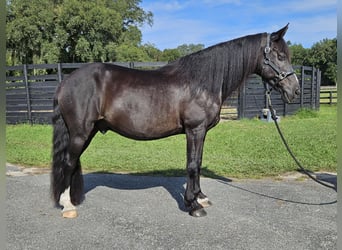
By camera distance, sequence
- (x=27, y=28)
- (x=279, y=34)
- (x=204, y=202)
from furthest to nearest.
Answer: (x=27, y=28) → (x=204, y=202) → (x=279, y=34)

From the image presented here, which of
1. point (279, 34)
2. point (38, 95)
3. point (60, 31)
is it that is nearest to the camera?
point (279, 34)

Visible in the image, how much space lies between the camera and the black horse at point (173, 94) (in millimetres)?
3779

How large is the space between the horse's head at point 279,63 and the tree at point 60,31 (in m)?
22.7

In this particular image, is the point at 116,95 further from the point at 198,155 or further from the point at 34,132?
the point at 34,132

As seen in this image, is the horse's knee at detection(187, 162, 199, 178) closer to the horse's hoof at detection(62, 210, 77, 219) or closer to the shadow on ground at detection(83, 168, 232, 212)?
the shadow on ground at detection(83, 168, 232, 212)

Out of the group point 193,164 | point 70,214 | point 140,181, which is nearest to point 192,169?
point 193,164

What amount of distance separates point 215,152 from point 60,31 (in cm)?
2108

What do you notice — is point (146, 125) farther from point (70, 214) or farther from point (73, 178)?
point (70, 214)

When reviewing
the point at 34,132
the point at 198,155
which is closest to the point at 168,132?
the point at 198,155

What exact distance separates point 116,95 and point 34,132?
786 cm

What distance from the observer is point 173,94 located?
380cm

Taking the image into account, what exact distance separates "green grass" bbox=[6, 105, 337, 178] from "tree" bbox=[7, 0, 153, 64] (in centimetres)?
1525

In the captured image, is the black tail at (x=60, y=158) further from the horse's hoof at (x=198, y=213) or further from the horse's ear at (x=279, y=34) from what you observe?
the horse's ear at (x=279, y=34)

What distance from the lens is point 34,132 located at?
1066 centimetres
